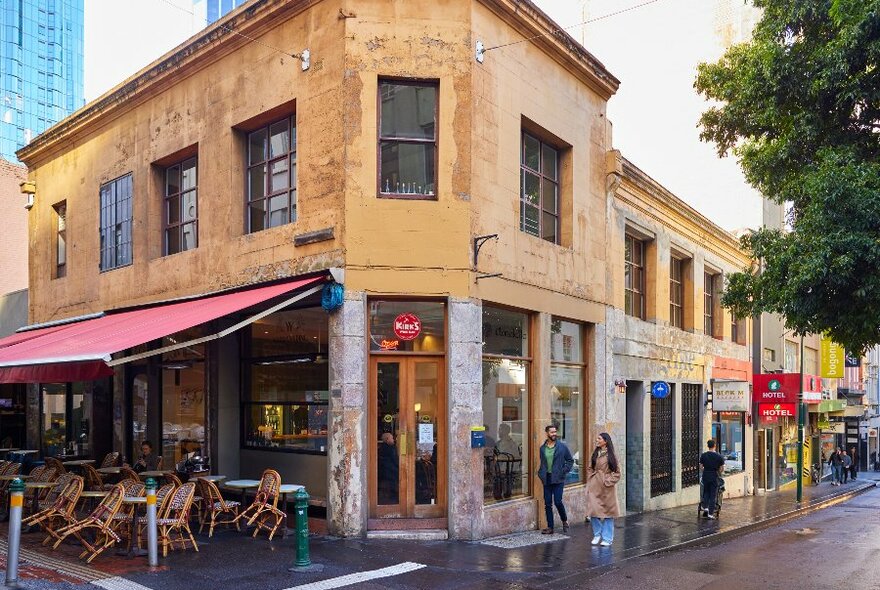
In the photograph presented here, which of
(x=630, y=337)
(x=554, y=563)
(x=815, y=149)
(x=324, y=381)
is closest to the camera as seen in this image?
(x=554, y=563)

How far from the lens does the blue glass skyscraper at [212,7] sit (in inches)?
2612

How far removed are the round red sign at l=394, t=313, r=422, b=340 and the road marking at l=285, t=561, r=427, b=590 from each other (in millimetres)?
3265

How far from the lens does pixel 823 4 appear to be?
1294 centimetres

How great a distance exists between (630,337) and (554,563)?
7996 millimetres

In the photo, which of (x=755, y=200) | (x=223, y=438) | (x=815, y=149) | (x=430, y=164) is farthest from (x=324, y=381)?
(x=755, y=200)

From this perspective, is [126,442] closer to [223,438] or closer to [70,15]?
[223,438]

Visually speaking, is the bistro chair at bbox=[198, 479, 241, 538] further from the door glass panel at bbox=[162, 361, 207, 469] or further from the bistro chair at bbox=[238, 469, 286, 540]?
the door glass panel at bbox=[162, 361, 207, 469]

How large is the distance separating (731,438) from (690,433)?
4.13 meters

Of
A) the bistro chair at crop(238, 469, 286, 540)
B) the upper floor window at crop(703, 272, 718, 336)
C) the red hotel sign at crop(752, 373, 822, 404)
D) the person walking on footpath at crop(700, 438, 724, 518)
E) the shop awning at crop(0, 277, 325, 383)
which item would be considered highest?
the upper floor window at crop(703, 272, 718, 336)

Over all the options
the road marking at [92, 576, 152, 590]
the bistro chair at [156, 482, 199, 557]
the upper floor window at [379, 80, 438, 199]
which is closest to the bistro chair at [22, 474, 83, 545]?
the bistro chair at [156, 482, 199, 557]

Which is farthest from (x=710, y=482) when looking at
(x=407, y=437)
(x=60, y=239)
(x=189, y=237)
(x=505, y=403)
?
(x=60, y=239)

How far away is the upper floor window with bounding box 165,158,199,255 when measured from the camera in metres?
15.1

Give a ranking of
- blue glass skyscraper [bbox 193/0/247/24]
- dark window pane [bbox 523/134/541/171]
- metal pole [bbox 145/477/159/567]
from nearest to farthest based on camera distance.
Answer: metal pole [bbox 145/477/159/567], dark window pane [bbox 523/134/541/171], blue glass skyscraper [bbox 193/0/247/24]

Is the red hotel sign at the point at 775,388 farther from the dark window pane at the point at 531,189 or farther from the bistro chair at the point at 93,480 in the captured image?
the bistro chair at the point at 93,480
